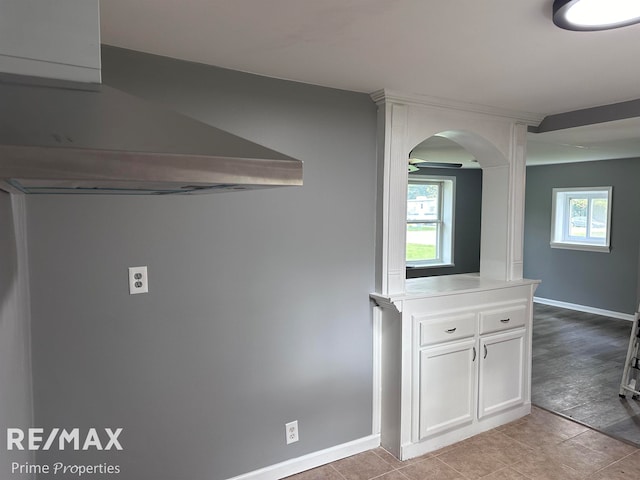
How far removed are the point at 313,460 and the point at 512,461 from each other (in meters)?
1.22

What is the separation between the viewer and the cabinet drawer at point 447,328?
281 centimetres

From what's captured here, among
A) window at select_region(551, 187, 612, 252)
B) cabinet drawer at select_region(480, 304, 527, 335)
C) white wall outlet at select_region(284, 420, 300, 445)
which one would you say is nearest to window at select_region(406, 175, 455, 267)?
window at select_region(551, 187, 612, 252)

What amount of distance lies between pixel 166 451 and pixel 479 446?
1.97 m

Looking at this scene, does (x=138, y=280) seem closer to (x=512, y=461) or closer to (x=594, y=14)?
(x=594, y=14)

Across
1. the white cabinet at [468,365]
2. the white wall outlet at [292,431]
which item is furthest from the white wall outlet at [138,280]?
the white cabinet at [468,365]

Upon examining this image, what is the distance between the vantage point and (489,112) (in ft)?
10.1

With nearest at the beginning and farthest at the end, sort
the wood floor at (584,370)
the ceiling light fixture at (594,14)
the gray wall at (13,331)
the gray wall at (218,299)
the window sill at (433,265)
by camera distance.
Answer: the gray wall at (13,331), the ceiling light fixture at (594,14), the gray wall at (218,299), the wood floor at (584,370), the window sill at (433,265)

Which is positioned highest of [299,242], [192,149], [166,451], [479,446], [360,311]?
[192,149]

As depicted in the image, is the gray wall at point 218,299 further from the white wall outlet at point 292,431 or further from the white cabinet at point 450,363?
the white cabinet at point 450,363

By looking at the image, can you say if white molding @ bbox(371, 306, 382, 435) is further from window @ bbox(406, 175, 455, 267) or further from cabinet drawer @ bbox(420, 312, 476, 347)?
window @ bbox(406, 175, 455, 267)

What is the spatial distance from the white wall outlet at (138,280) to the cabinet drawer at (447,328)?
5.39 ft

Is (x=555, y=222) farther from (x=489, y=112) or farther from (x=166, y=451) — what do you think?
(x=166, y=451)

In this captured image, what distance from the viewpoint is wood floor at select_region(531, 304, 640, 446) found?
3333 mm

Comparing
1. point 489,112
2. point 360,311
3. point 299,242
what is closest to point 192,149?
point 299,242
